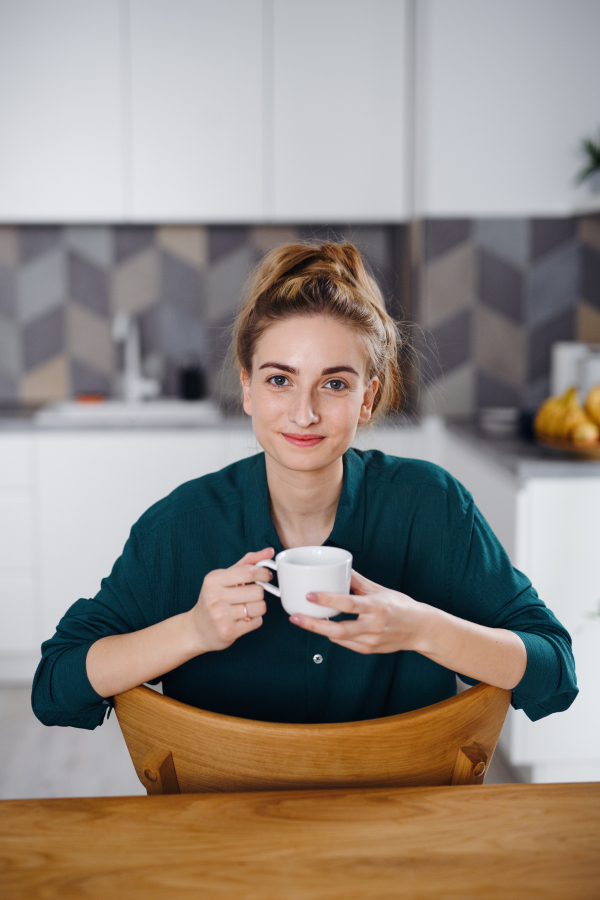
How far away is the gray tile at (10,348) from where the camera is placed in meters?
3.19

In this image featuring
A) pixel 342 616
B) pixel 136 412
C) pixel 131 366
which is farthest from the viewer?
pixel 131 366

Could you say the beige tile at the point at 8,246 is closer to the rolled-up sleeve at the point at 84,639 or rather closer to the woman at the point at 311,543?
the woman at the point at 311,543

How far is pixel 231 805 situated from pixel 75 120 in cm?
257

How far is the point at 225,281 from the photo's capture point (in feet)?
10.6

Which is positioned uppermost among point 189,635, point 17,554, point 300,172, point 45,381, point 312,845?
point 300,172

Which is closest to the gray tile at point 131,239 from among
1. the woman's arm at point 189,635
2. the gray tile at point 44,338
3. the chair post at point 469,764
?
the gray tile at point 44,338

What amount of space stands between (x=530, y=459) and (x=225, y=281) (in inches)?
67.1

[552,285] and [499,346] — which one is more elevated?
[552,285]

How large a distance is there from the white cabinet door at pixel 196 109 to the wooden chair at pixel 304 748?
232 cm

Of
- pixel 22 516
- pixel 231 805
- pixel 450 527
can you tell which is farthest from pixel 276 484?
pixel 22 516

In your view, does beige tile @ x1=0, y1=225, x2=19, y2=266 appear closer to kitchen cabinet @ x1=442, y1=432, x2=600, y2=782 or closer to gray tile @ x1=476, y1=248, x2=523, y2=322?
gray tile @ x1=476, y1=248, x2=523, y2=322

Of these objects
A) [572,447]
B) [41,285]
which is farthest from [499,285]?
[41,285]

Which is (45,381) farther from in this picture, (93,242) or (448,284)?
(448,284)

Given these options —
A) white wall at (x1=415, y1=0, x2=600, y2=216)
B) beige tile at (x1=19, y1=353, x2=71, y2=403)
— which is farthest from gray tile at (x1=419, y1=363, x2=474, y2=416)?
beige tile at (x1=19, y1=353, x2=71, y2=403)
